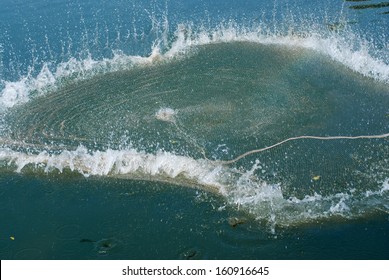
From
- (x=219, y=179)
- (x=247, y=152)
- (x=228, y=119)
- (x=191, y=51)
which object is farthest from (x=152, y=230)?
(x=191, y=51)

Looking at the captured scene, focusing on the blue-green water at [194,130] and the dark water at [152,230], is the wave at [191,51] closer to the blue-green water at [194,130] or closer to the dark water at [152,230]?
the blue-green water at [194,130]

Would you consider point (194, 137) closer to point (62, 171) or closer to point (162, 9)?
point (62, 171)


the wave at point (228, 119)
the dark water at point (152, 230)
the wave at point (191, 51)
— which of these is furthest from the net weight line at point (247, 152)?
the wave at point (191, 51)

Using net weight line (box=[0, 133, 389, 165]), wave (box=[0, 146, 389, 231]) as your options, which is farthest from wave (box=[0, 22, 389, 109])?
wave (box=[0, 146, 389, 231])

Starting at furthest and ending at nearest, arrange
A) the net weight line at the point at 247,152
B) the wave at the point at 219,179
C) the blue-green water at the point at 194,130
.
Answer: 1. the net weight line at the point at 247,152
2. the wave at the point at 219,179
3. the blue-green water at the point at 194,130

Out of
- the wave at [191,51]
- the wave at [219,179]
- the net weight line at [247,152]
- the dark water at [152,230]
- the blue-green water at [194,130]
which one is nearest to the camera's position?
the dark water at [152,230]

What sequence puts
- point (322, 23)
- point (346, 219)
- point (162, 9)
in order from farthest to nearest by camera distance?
1. point (162, 9)
2. point (322, 23)
3. point (346, 219)

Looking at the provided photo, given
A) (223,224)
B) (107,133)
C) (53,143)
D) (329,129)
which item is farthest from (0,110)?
(329,129)

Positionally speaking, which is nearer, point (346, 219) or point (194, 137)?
point (346, 219)

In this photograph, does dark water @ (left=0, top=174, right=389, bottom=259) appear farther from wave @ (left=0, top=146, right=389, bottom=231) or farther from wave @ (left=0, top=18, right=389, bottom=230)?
wave @ (left=0, top=18, right=389, bottom=230)
